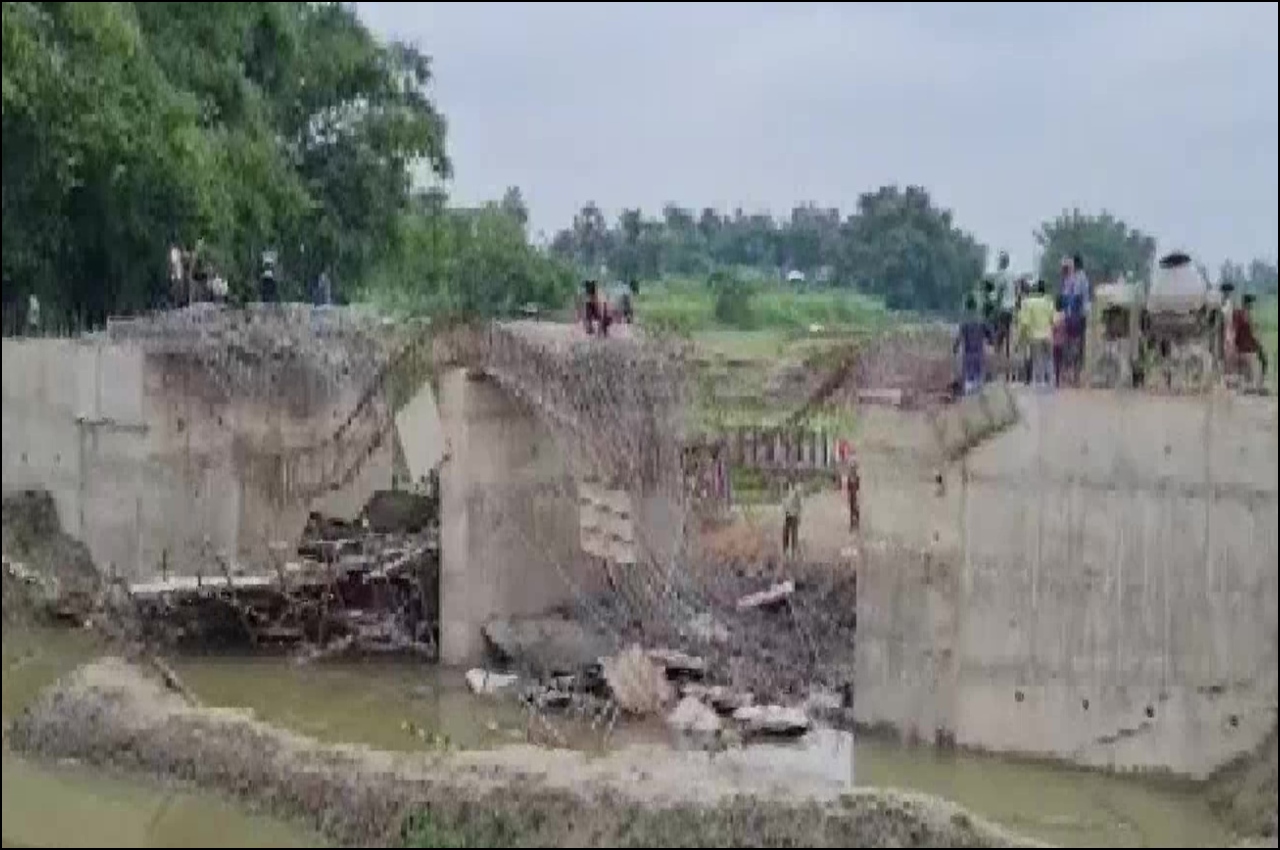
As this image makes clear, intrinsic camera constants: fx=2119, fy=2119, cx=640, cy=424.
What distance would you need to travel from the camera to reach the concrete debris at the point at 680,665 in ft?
64.8

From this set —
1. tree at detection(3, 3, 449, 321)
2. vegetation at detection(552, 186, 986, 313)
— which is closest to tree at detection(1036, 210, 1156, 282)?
vegetation at detection(552, 186, 986, 313)

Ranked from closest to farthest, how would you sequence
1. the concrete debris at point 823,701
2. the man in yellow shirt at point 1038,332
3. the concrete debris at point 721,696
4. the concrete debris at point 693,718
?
the man in yellow shirt at point 1038,332 < the concrete debris at point 693,718 < the concrete debris at point 823,701 < the concrete debris at point 721,696

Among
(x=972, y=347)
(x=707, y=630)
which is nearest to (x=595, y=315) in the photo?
(x=707, y=630)

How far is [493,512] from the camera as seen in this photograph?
70.4 ft

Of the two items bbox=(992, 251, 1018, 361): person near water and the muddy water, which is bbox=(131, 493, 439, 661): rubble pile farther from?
bbox=(992, 251, 1018, 361): person near water

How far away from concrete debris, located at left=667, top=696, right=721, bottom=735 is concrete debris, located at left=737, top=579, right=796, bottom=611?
2.69 metres

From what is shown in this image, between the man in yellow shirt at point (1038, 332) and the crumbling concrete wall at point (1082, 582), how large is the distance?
782mm

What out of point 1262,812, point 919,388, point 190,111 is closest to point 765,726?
point 919,388

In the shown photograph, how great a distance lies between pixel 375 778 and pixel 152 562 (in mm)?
8433

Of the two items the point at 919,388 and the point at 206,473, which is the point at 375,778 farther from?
the point at 206,473

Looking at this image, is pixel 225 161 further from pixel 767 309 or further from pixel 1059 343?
pixel 767 309

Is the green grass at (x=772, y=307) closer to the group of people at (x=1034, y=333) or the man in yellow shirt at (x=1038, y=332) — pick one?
the group of people at (x=1034, y=333)

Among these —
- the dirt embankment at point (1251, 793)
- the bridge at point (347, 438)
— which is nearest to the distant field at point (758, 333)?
the bridge at point (347, 438)

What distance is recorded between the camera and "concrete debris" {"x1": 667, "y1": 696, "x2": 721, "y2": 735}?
60.0ft
